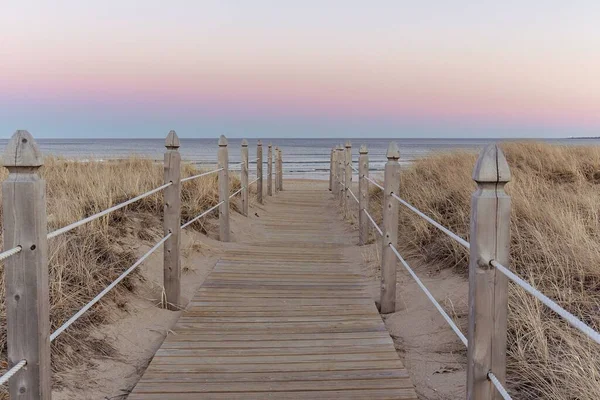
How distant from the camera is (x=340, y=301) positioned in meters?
4.77

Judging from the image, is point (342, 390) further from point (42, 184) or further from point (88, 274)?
point (88, 274)

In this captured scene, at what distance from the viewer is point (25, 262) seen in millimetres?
2176

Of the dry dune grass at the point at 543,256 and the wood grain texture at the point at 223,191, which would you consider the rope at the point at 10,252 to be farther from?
the wood grain texture at the point at 223,191

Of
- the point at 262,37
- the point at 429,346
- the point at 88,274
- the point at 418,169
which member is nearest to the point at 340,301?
the point at 429,346

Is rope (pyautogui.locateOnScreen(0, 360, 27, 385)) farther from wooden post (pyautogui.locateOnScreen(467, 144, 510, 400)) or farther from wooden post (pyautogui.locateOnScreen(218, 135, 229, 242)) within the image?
wooden post (pyautogui.locateOnScreen(218, 135, 229, 242))

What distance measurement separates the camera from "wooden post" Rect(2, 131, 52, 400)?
2.15 metres

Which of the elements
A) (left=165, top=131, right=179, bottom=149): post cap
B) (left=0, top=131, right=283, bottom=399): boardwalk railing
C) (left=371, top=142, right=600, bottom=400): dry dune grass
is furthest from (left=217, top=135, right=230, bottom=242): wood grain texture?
(left=0, top=131, right=283, bottom=399): boardwalk railing

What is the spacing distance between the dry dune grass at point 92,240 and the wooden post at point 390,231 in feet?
7.00

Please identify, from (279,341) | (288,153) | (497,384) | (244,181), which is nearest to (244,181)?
(244,181)

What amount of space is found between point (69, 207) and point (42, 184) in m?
4.02

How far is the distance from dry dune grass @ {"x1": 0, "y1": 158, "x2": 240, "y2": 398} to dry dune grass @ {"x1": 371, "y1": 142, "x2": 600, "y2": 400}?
2.61 meters

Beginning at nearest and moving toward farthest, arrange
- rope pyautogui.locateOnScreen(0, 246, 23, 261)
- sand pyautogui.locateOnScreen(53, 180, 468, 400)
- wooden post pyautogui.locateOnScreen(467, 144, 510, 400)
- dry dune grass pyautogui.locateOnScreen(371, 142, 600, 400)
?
rope pyautogui.locateOnScreen(0, 246, 23, 261) → wooden post pyautogui.locateOnScreen(467, 144, 510, 400) → dry dune grass pyautogui.locateOnScreen(371, 142, 600, 400) → sand pyautogui.locateOnScreen(53, 180, 468, 400)

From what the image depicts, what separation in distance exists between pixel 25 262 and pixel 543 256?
3912 millimetres

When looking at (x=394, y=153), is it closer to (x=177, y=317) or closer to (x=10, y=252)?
(x=177, y=317)
